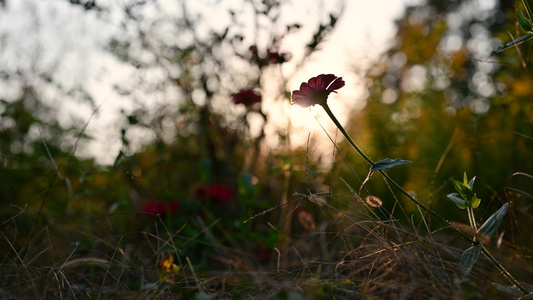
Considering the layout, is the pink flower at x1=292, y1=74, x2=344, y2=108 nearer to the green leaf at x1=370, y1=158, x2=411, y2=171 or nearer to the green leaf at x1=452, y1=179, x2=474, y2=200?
the green leaf at x1=370, y1=158, x2=411, y2=171

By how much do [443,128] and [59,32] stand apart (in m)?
2.93

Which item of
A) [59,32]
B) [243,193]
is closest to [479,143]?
[243,193]

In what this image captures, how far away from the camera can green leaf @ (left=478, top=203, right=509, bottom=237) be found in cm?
88

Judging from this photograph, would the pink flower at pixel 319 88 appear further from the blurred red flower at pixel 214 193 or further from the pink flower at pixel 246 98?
the blurred red flower at pixel 214 193

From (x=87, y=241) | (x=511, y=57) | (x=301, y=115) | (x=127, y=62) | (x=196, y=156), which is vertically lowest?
(x=196, y=156)

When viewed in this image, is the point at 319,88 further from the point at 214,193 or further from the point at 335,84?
the point at 214,193

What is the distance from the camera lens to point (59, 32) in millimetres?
3807

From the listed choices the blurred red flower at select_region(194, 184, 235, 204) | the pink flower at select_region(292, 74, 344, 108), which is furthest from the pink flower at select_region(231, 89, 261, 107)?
the pink flower at select_region(292, 74, 344, 108)

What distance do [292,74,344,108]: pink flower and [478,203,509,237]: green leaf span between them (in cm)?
37

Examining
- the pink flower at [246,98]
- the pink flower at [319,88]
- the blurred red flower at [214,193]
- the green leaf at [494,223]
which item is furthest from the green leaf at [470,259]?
the blurred red flower at [214,193]

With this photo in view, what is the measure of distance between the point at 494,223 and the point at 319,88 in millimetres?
407

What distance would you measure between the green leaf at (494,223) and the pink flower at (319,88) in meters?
0.37

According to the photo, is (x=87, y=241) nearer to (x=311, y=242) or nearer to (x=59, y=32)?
(x=311, y=242)

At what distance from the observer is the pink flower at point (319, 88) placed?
911mm
